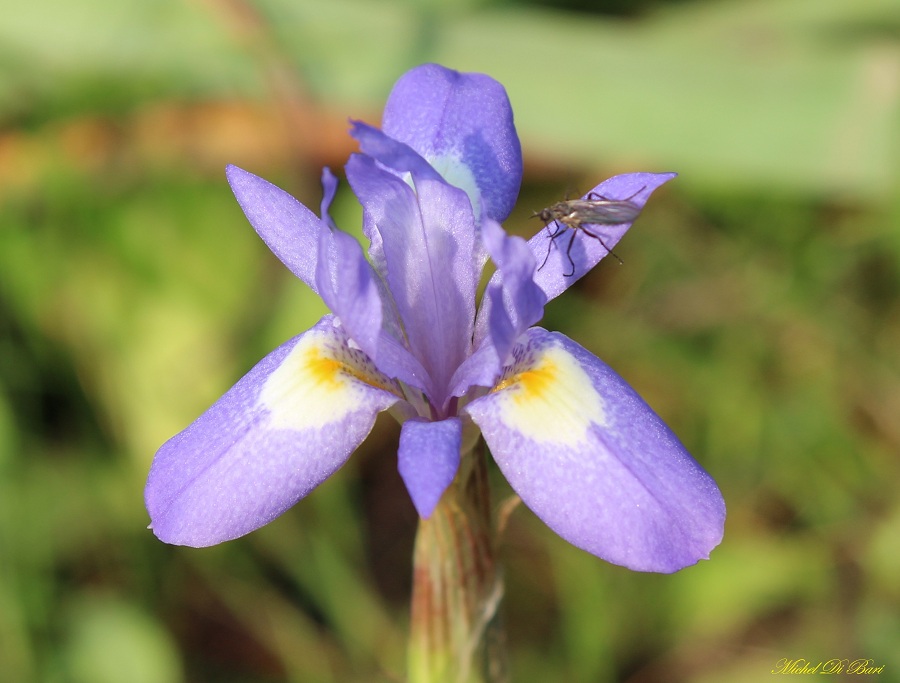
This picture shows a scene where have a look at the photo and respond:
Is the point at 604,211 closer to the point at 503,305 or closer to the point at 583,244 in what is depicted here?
the point at 583,244

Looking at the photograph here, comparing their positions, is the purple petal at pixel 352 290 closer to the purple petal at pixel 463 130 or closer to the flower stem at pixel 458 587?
the flower stem at pixel 458 587

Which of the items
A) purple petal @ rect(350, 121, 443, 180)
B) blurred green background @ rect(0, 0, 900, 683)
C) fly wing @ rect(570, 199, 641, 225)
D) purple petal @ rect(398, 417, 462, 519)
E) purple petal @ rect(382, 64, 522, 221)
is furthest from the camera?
blurred green background @ rect(0, 0, 900, 683)

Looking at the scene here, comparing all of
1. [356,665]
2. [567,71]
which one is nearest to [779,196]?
[567,71]

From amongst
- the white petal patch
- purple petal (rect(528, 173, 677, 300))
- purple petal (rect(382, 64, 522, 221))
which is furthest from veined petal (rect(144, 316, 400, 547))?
purple petal (rect(382, 64, 522, 221))

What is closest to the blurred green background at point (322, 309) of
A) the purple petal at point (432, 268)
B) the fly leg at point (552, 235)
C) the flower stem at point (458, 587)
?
the flower stem at point (458, 587)
